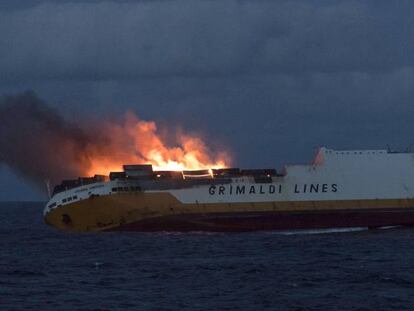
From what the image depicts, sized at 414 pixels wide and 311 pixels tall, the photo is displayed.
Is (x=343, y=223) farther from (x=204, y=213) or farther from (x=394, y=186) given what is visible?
(x=204, y=213)

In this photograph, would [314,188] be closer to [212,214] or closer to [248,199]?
[248,199]

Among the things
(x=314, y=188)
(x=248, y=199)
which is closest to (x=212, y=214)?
(x=248, y=199)

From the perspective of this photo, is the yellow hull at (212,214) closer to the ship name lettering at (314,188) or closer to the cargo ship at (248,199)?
the cargo ship at (248,199)

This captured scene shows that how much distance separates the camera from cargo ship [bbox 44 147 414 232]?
74000mm

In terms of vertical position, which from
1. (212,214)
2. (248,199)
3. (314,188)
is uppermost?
(314,188)

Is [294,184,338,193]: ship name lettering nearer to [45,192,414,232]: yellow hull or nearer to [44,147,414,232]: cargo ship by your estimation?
[44,147,414,232]: cargo ship

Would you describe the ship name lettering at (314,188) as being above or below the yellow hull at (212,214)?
above

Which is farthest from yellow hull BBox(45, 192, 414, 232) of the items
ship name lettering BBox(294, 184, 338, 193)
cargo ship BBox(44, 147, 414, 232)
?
ship name lettering BBox(294, 184, 338, 193)

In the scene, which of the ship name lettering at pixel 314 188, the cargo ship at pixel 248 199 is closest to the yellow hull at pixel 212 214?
the cargo ship at pixel 248 199

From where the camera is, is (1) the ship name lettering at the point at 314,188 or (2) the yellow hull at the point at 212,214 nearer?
(2) the yellow hull at the point at 212,214

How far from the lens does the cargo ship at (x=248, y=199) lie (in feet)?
243

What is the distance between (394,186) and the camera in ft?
251

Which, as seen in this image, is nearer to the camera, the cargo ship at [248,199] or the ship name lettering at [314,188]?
the cargo ship at [248,199]

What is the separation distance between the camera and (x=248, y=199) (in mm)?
74625
